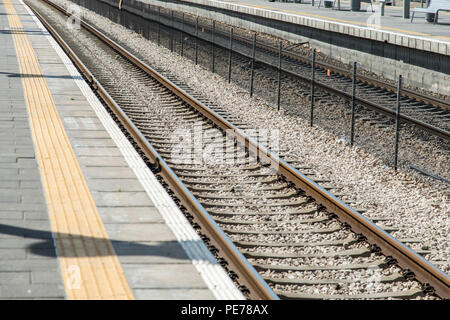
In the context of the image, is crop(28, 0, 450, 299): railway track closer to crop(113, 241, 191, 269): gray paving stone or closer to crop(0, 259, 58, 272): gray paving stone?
crop(113, 241, 191, 269): gray paving stone

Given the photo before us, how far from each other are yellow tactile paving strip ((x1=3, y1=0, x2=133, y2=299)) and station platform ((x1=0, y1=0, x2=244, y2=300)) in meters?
0.01

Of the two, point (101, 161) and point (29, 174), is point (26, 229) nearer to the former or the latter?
point (29, 174)

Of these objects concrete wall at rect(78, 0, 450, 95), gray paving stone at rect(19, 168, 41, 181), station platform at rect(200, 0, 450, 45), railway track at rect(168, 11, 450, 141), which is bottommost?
gray paving stone at rect(19, 168, 41, 181)

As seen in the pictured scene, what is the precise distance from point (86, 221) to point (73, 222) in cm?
16

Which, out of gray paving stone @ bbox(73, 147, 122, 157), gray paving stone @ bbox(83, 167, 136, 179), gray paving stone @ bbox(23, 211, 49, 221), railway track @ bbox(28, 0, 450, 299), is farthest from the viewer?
gray paving stone @ bbox(73, 147, 122, 157)

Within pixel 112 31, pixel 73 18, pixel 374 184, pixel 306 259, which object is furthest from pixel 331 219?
pixel 73 18

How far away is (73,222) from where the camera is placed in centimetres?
812

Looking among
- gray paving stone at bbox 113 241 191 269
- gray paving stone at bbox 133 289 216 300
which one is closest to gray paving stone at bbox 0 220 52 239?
gray paving stone at bbox 113 241 191 269

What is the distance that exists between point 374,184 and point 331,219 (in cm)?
229

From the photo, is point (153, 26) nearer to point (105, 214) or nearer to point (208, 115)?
point (208, 115)

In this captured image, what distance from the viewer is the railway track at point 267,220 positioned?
7188 millimetres

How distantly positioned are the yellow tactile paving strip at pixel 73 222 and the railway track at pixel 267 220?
1.25 metres

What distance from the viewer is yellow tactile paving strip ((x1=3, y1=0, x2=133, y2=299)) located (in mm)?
6441

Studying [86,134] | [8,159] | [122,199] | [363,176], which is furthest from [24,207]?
[363,176]
